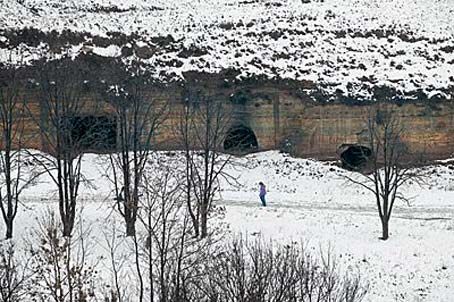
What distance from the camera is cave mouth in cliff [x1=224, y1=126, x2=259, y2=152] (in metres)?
36.4

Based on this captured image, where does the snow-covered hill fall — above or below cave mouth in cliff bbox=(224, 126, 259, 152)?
above

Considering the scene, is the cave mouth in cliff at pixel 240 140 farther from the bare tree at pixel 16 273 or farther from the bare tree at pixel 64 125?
the bare tree at pixel 16 273

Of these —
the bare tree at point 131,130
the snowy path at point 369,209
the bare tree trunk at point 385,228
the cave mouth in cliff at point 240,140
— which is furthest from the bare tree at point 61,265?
the cave mouth in cliff at point 240,140

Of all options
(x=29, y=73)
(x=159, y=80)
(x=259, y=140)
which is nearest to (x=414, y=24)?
(x=259, y=140)

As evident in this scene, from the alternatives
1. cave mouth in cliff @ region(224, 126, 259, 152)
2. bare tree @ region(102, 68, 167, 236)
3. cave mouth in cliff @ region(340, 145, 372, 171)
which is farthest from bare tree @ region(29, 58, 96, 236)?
cave mouth in cliff @ region(340, 145, 372, 171)

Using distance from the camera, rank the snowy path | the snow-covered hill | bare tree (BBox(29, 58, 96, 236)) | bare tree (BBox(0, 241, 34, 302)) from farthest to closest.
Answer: the snow-covered hill, the snowy path, bare tree (BBox(29, 58, 96, 236)), bare tree (BBox(0, 241, 34, 302))

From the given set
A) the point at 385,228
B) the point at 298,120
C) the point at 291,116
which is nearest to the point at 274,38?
the point at 291,116

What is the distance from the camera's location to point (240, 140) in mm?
37562

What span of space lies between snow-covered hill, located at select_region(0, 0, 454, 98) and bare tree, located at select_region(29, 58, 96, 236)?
440 cm

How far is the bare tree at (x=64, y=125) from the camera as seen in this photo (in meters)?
24.2

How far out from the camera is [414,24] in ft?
141

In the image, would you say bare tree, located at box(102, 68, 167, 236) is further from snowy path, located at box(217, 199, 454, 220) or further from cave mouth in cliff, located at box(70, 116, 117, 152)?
snowy path, located at box(217, 199, 454, 220)

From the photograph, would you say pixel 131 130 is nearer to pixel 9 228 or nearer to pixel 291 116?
pixel 291 116

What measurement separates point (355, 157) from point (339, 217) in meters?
10.2
